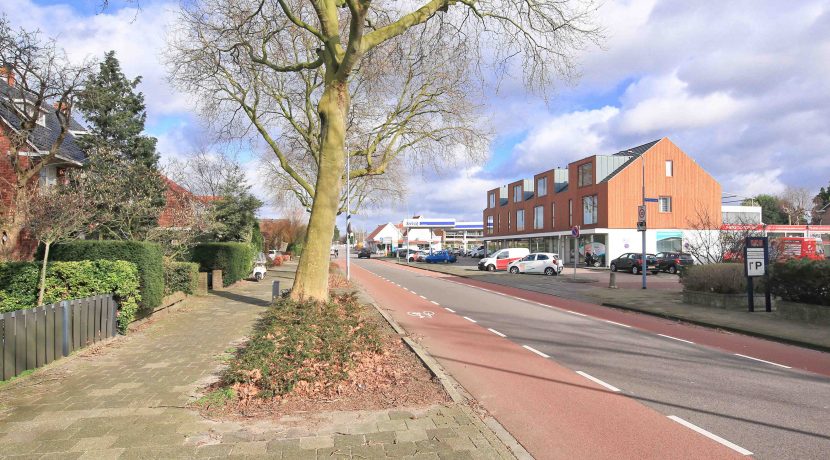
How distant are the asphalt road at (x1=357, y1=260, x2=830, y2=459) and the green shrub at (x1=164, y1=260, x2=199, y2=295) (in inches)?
325

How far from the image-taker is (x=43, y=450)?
4281 millimetres

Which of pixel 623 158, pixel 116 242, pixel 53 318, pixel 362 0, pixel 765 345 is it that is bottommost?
pixel 765 345

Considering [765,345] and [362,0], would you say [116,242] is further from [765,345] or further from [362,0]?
[765,345]

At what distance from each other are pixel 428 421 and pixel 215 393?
2437 millimetres

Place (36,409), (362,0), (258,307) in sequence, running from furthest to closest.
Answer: (258,307) < (362,0) < (36,409)

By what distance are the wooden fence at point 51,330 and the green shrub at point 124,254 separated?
1250 mm

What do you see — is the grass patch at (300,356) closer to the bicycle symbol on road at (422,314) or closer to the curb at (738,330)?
the bicycle symbol on road at (422,314)

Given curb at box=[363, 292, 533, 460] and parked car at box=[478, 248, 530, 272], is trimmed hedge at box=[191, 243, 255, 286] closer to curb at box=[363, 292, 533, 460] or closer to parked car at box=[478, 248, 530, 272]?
curb at box=[363, 292, 533, 460]

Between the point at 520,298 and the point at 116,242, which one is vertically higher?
the point at 116,242

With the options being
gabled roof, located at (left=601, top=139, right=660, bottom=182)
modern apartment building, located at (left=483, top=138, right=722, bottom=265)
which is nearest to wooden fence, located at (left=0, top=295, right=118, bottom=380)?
modern apartment building, located at (left=483, top=138, right=722, bottom=265)

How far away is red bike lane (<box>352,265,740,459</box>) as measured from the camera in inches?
178

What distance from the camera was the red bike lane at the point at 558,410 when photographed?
14.8 ft


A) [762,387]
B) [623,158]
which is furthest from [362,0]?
[623,158]

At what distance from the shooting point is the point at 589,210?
4891cm
